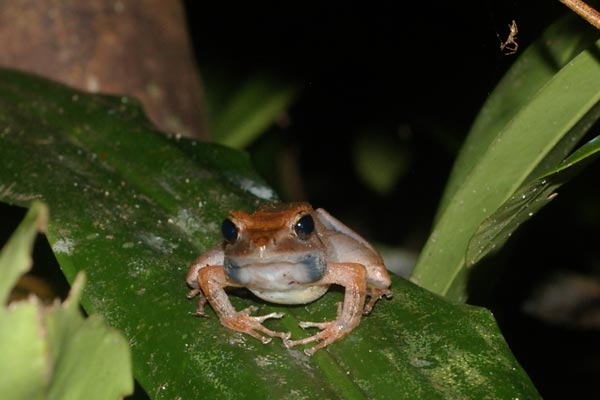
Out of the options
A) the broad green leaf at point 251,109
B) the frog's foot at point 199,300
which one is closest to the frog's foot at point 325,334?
the frog's foot at point 199,300

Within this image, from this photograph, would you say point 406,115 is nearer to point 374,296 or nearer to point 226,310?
point 374,296

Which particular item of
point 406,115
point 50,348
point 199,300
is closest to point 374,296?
point 199,300

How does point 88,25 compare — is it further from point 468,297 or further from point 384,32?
point 468,297

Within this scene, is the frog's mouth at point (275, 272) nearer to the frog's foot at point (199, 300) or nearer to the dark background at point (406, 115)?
the frog's foot at point (199, 300)

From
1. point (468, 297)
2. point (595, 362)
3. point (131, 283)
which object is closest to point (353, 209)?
point (595, 362)

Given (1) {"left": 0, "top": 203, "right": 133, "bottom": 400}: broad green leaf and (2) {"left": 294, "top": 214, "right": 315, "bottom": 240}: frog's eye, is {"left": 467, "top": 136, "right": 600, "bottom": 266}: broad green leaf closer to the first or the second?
(2) {"left": 294, "top": 214, "right": 315, "bottom": 240}: frog's eye
